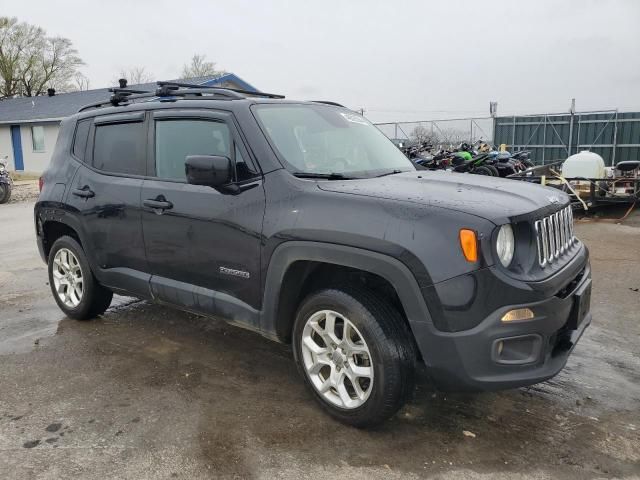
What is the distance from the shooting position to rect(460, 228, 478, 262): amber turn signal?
2592 mm

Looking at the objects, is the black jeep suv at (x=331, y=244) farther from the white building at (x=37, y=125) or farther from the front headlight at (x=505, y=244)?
the white building at (x=37, y=125)

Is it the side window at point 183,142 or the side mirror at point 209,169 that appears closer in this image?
the side mirror at point 209,169

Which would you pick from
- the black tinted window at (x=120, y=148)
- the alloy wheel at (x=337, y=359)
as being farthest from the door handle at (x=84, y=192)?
the alloy wheel at (x=337, y=359)

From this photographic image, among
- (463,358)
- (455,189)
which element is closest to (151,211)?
(455,189)

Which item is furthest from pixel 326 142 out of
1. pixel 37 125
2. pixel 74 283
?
pixel 37 125

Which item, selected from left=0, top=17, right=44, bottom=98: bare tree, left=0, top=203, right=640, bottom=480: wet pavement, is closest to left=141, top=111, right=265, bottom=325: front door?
left=0, top=203, right=640, bottom=480: wet pavement

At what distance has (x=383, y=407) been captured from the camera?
2906 mm

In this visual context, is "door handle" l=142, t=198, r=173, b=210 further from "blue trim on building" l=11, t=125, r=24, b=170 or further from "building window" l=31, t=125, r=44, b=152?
"blue trim on building" l=11, t=125, r=24, b=170

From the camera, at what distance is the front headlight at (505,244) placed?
2.70 metres

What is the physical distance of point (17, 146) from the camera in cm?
2828

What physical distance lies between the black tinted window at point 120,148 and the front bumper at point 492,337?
2.62 meters

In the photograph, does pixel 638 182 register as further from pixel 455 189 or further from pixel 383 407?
pixel 383 407

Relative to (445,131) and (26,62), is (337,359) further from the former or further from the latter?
(26,62)

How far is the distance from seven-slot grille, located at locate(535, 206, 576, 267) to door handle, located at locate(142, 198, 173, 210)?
2.40m
